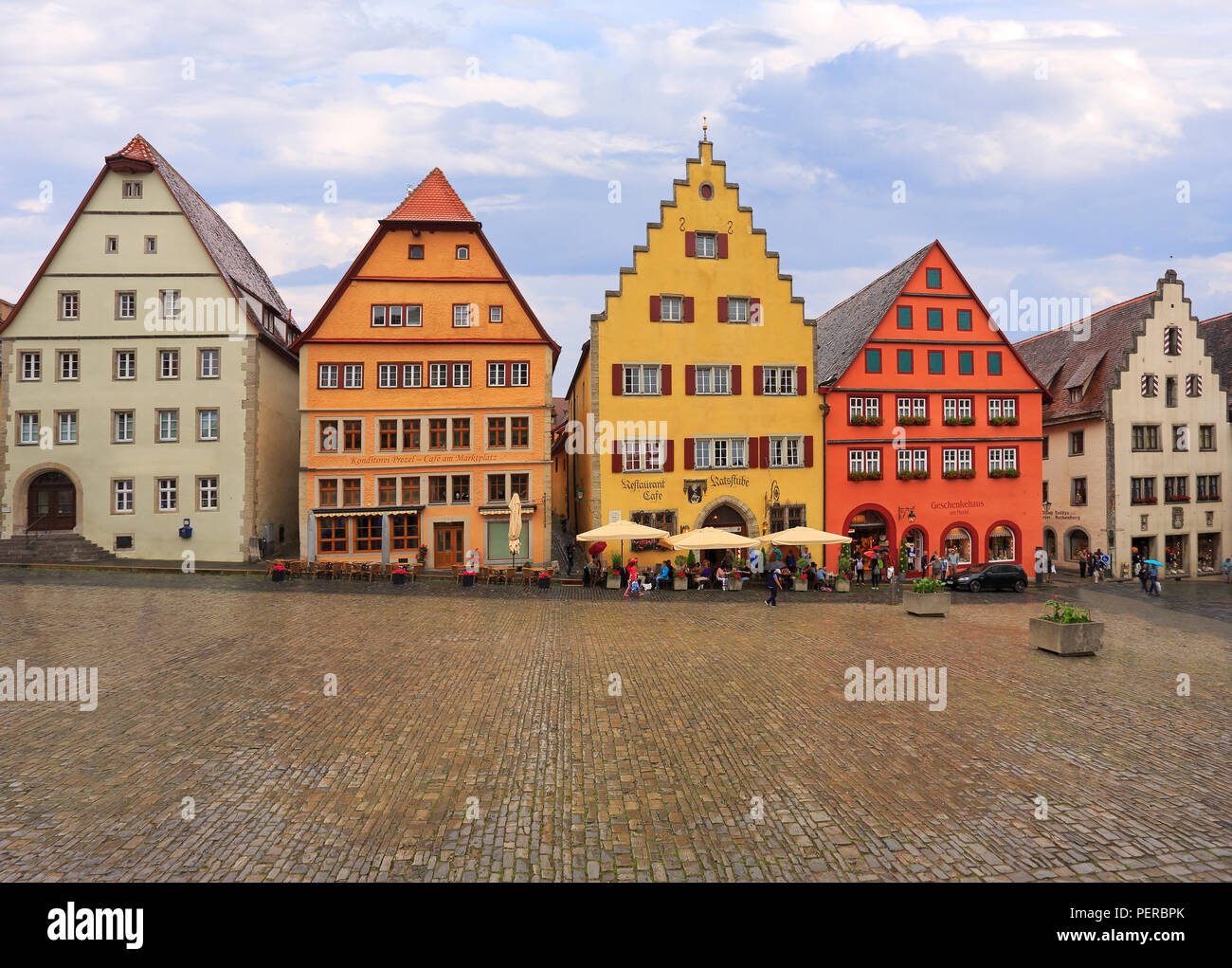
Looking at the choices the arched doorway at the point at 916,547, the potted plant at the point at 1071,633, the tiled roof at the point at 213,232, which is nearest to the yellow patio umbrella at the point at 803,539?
the arched doorway at the point at 916,547

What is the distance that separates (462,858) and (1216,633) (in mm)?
21792

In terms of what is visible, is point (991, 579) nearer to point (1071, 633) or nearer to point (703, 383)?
Result: point (1071, 633)

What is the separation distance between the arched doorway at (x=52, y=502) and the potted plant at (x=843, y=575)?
31.6 meters

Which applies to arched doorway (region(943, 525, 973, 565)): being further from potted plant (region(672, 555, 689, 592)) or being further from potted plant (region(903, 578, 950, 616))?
potted plant (region(672, 555, 689, 592))

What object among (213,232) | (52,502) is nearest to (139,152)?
(213,232)

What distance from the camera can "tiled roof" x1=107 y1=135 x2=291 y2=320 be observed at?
95.4 feet

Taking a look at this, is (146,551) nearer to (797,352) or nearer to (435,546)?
(435,546)

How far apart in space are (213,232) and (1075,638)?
3682 centimetres

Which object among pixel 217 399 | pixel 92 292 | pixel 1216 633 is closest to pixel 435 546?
pixel 217 399

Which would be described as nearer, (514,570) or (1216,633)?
(1216,633)

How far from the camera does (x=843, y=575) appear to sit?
86.8ft

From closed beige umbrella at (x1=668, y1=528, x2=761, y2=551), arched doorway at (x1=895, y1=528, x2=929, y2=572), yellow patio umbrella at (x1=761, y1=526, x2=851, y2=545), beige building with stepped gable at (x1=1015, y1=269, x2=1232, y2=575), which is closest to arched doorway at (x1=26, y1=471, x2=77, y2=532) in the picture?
closed beige umbrella at (x1=668, y1=528, x2=761, y2=551)

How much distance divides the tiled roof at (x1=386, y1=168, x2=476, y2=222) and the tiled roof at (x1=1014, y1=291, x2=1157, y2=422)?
32.4 metres

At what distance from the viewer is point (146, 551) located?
93.5ft
